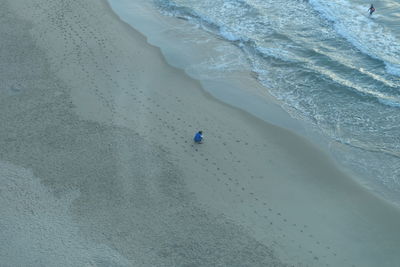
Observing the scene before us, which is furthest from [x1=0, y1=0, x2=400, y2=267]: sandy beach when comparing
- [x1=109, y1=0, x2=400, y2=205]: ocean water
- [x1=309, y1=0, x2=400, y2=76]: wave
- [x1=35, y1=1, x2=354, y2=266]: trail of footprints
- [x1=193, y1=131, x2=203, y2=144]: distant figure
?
[x1=309, y1=0, x2=400, y2=76]: wave

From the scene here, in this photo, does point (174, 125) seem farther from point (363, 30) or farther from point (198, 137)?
point (363, 30)

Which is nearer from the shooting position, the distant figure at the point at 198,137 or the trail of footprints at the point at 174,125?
the trail of footprints at the point at 174,125

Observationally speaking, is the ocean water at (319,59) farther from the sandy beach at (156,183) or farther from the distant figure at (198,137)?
the distant figure at (198,137)

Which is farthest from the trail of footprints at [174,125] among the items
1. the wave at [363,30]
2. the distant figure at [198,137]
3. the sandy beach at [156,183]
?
the wave at [363,30]

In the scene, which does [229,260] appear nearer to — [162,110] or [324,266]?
[324,266]

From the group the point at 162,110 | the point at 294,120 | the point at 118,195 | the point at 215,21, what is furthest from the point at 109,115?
the point at 215,21

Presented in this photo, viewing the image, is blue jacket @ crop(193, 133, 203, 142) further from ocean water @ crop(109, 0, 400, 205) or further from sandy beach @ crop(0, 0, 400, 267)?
ocean water @ crop(109, 0, 400, 205)
